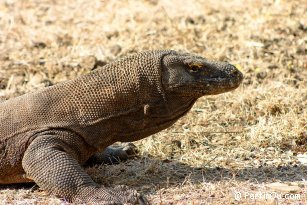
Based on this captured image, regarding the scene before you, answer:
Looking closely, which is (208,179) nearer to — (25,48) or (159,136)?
(159,136)

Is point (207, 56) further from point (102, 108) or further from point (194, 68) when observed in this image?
point (102, 108)

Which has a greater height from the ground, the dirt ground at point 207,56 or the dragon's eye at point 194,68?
the dragon's eye at point 194,68

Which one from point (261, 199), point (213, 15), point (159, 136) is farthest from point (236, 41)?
point (261, 199)

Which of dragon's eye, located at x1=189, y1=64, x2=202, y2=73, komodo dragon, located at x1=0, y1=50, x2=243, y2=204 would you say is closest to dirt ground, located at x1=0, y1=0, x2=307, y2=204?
komodo dragon, located at x1=0, y1=50, x2=243, y2=204

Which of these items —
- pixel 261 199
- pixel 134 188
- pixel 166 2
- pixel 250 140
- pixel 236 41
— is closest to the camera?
pixel 261 199

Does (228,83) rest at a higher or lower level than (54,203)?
higher

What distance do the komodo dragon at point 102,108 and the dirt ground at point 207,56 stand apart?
0.40m

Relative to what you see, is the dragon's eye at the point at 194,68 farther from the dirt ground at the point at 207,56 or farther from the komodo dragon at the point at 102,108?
the dirt ground at the point at 207,56

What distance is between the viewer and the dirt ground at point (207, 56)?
5.91 meters

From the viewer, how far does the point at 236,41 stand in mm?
9797

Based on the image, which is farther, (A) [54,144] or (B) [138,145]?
(B) [138,145]

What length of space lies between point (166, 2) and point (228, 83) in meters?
5.90

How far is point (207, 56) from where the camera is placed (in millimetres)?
9344

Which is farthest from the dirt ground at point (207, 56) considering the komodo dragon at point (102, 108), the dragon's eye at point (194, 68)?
the dragon's eye at point (194, 68)
